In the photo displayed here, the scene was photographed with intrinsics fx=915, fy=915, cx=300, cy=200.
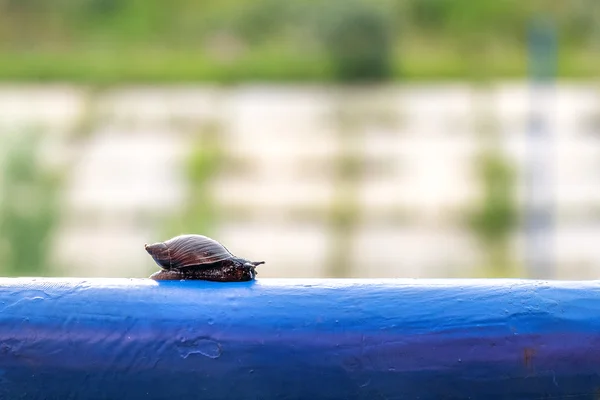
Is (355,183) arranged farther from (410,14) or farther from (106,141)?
(410,14)

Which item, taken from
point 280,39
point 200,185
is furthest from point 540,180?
point 280,39

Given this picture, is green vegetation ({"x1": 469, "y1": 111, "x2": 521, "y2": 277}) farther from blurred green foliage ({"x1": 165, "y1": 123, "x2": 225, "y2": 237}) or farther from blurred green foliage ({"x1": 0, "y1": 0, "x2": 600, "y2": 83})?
blurred green foliage ({"x1": 165, "y1": 123, "x2": 225, "y2": 237})

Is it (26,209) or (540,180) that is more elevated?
(540,180)

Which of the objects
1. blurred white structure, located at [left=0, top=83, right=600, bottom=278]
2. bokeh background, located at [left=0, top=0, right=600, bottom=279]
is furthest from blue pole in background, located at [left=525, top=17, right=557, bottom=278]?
blurred white structure, located at [left=0, top=83, right=600, bottom=278]

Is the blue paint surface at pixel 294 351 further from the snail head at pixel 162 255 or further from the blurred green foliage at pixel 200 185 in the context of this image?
the blurred green foliage at pixel 200 185

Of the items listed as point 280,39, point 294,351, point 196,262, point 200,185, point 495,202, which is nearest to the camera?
point 294,351

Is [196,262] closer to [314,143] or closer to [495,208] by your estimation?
[495,208]

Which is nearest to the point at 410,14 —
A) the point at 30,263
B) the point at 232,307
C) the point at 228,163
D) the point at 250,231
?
the point at 228,163
